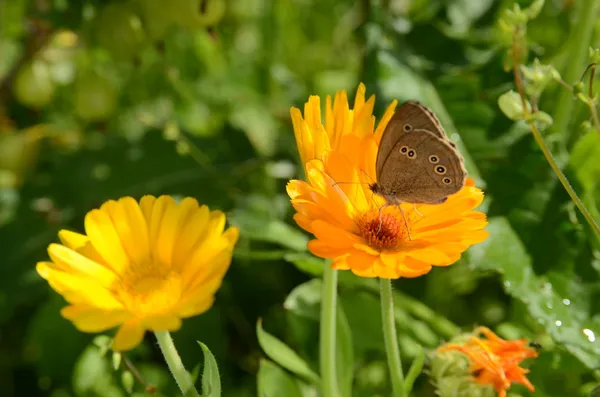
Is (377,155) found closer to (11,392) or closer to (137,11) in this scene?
(137,11)

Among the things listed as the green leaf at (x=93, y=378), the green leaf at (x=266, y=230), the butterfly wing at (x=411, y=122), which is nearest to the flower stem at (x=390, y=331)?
the butterfly wing at (x=411, y=122)

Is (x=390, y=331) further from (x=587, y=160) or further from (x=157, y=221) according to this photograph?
(x=587, y=160)

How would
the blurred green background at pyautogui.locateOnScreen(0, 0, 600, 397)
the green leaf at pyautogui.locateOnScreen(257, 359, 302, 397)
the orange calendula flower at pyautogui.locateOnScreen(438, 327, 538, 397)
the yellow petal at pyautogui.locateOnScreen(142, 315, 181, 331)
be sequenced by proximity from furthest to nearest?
the blurred green background at pyautogui.locateOnScreen(0, 0, 600, 397) → the green leaf at pyautogui.locateOnScreen(257, 359, 302, 397) → the orange calendula flower at pyautogui.locateOnScreen(438, 327, 538, 397) → the yellow petal at pyautogui.locateOnScreen(142, 315, 181, 331)

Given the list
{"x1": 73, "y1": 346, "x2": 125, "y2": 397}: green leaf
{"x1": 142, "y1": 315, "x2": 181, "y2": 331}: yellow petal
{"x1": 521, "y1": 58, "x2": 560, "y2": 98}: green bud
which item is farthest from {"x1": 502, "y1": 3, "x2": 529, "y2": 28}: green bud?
{"x1": 73, "y1": 346, "x2": 125, "y2": 397}: green leaf

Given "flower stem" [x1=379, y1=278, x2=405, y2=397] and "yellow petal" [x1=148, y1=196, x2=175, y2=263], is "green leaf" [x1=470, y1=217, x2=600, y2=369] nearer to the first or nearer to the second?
"flower stem" [x1=379, y1=278, x2=405, y2=397]

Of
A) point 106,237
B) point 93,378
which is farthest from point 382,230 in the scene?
point 93,378

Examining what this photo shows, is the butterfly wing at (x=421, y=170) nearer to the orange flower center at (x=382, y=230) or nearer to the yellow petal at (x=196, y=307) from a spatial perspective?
the orange flower center at (x=382, y=230)
